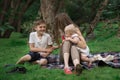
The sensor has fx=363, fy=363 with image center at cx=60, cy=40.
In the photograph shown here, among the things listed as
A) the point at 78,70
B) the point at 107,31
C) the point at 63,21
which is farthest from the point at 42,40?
the point at 107,31

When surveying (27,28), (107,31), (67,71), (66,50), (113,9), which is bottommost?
(67,71)

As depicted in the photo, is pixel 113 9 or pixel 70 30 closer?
pixel 70 30

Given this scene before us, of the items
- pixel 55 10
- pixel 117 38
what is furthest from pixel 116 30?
pixel 55 10

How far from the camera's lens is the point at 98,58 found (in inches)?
258

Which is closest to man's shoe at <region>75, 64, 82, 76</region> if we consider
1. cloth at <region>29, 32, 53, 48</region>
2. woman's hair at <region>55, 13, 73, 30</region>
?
woman's hair at <region>55, 13, 73, 30</region>

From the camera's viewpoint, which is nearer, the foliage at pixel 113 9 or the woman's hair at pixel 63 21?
the woman's hair at pixel 63 21

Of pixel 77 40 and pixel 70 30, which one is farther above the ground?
pixel 70 30

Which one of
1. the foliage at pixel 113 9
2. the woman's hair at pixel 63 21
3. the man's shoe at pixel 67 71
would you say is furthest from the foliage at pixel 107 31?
the man's shoe at pixel 67 71

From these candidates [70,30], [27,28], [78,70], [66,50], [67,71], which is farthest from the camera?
[27,28]

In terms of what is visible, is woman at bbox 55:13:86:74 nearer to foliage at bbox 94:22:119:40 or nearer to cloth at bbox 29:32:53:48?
cloth at bbox 29:32:53:48

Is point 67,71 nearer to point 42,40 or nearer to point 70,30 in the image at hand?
point 70,30

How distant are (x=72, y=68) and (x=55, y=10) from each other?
5.47 m

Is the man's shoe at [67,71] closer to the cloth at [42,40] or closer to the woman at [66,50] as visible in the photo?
the woman at [66,50]

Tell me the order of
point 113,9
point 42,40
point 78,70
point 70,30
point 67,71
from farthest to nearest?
point 113,9 < point 42,40 < point 70,30 < point 67,71 < point 78,70
